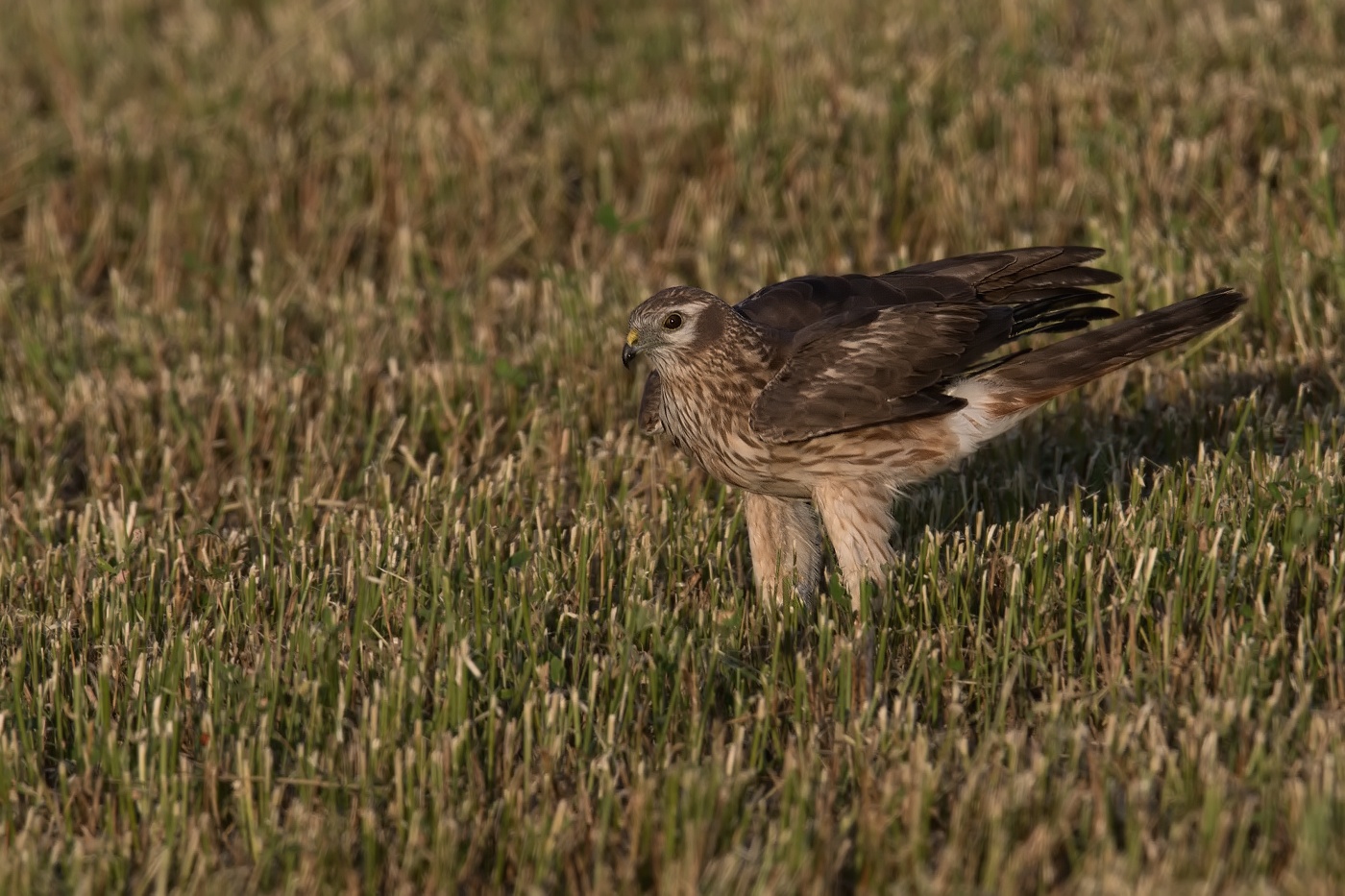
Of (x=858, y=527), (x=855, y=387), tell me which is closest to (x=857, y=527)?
(x=858, y=527)

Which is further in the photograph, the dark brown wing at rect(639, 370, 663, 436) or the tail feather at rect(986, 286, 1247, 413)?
the dark brown wing at rect(639, 370, 663, 436)

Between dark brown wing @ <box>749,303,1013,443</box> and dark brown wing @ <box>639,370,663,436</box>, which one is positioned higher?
dark brown wing @ <box>749,303,1013,443</box>

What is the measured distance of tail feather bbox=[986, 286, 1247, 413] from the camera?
525 centimetres

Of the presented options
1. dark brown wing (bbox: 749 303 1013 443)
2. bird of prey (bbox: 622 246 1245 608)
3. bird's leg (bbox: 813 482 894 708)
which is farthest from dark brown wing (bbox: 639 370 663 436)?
bird's leg (bbox: 813 482 894 708)

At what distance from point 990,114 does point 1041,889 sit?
631cm

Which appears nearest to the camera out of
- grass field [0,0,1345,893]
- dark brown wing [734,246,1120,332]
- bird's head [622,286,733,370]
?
grass field [0,0,1345,893]

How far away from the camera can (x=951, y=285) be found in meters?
5.79

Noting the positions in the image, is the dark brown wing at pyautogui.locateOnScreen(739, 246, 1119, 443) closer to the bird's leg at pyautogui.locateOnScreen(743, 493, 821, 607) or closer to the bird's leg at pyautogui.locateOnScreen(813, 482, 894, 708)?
the bird's leg at pyautogui.locateOnScreen(813, 482, 894, 708)

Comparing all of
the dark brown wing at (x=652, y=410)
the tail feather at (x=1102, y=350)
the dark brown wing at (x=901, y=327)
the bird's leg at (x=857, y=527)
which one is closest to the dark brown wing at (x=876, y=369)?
the dark brown wing at (x=901, y=327)

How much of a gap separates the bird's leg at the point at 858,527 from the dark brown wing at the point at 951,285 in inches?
25.3

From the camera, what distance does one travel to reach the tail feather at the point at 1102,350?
525 cm

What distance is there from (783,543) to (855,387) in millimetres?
658

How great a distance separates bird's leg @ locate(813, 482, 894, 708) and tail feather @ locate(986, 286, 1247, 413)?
546 mm

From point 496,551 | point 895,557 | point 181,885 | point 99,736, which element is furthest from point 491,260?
A: point 181,885
